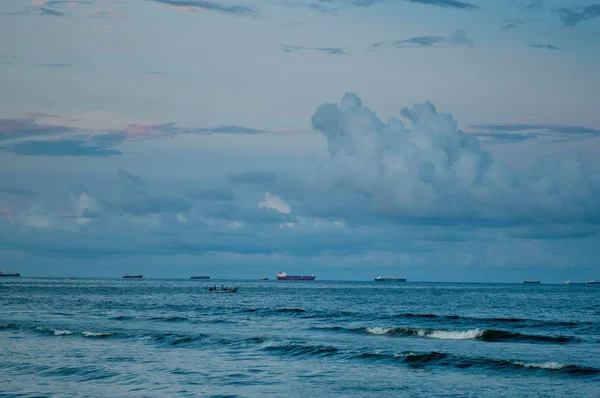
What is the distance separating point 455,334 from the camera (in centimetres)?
6544

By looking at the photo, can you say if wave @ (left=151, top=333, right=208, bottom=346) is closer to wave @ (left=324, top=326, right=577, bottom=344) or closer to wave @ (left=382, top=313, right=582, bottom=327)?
wave @ (left=324, top=326, right=577, bottom=344)

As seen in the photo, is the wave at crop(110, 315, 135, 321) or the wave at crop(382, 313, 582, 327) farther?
the wave at crop(110, 315, 135, 321)

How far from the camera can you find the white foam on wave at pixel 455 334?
64.1m

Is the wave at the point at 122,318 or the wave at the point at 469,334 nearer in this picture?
the wave at the point at 469,334

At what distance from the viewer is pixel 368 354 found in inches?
1999

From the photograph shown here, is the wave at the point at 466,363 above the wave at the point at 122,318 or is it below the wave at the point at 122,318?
above

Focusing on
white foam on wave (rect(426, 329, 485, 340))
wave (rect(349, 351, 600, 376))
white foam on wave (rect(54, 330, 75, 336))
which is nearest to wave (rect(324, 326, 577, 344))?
white foam on wave (rect(426, 329, 485, 340))

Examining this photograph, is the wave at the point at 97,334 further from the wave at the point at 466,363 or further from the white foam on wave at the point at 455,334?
the white foam on wave at the point at 455,334

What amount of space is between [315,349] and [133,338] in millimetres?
18709

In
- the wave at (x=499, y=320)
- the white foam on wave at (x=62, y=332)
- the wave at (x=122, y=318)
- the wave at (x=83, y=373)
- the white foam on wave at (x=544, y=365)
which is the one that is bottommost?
the wave at (x=83, y=373)

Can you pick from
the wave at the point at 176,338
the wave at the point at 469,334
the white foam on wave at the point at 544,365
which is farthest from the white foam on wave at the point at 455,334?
the wave at the point at 176,338

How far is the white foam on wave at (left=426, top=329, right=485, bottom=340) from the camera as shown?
6413 centimetres

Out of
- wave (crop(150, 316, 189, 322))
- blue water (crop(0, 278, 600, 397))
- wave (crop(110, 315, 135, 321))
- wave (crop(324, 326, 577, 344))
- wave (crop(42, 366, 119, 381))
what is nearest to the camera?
blue water (crop(0, 278, 600, 397))

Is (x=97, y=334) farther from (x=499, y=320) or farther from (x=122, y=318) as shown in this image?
(x=499, y=320)
